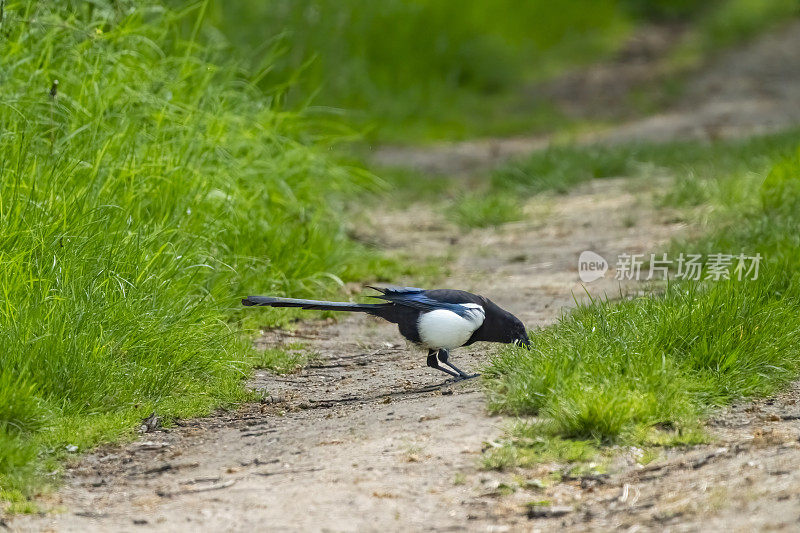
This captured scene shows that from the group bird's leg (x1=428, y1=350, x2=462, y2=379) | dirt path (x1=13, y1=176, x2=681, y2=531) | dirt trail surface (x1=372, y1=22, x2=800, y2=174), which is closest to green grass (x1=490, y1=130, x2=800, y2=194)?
Result: dirt trail surface (x1=372, y1=22, x2=800, y2=174)

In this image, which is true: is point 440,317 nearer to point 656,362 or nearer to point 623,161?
point 656,362

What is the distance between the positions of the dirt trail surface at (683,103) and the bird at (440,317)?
252 inches

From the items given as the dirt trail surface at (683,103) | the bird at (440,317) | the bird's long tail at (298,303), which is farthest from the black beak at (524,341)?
the dirt trail surface at (683,103)

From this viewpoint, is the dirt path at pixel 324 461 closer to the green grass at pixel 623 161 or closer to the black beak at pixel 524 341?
the black beak at pixel 524 341

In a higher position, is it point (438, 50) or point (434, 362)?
point (438, 50)

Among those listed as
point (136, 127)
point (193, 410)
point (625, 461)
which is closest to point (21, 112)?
point (136, 127)

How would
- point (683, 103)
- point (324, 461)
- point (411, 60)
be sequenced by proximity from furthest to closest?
1. point (411, 60)
2. point (683, 103)
3. point (324, 461)

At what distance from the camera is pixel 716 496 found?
330 centimetres

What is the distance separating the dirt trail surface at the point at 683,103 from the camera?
11.6 meters

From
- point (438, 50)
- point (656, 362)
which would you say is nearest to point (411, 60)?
point (438, 50)

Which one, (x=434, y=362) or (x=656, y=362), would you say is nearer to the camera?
(x=656, y=362)

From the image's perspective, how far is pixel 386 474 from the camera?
3701mm

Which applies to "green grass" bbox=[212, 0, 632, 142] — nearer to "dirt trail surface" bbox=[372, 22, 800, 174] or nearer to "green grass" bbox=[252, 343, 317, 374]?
"dirt trail surface" bbox=[372, 22, 800, 174]

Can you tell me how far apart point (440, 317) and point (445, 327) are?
5 centimetres
